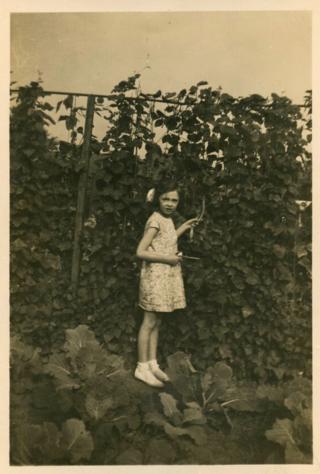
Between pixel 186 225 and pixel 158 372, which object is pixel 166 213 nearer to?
pixel 186 225

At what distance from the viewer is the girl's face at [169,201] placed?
3979 mm

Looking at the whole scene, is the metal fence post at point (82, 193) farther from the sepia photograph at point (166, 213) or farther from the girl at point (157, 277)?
the girl at point (157, 277)

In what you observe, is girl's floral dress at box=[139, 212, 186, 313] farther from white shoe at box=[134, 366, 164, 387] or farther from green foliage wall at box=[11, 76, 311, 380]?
white shoe at box=[134, 366, 164, 387]

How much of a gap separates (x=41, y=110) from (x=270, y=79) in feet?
6.34

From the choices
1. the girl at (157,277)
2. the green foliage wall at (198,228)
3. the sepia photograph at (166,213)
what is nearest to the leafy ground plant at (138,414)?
the sepia photograph at (166,213)

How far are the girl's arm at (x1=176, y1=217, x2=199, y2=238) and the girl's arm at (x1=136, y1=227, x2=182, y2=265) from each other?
0.81ft

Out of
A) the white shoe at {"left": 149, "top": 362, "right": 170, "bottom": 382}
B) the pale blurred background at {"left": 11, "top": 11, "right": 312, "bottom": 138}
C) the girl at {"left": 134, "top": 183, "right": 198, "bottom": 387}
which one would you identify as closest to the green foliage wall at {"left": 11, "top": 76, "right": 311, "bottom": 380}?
the pale blurred background at {"left": 11, "top": 11, "right": 312, "bottom": 138}

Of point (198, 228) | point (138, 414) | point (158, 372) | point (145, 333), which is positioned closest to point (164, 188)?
point (198, 228)

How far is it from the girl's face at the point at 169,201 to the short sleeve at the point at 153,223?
11 centimetres

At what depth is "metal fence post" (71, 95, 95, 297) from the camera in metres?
4.20

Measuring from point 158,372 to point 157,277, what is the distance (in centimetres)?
82

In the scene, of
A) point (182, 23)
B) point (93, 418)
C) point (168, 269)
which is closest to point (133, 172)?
point (168, 269)

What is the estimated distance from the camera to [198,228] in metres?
4.24

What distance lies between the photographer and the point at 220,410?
12.4 feet
